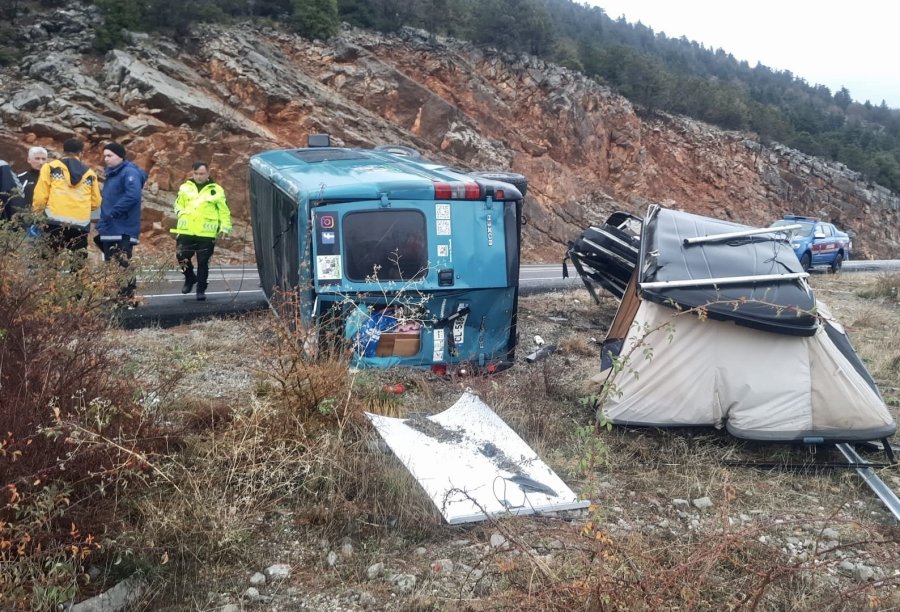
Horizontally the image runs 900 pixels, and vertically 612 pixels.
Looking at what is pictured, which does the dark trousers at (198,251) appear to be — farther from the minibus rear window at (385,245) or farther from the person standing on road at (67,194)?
the minibus rear window at (385,245)

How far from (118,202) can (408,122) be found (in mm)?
16392

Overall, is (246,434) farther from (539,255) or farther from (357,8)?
(357,8)

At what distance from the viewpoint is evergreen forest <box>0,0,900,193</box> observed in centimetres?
1961

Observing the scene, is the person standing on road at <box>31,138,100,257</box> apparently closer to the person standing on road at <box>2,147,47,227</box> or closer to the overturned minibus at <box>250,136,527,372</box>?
the person standing on road at <box>2,147,47,227</box>

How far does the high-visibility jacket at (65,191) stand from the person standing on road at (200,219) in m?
1.29

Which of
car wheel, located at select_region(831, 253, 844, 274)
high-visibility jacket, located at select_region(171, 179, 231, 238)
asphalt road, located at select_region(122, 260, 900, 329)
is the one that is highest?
high-visibility jacket, located at select_region(171, 179, 231, 238)

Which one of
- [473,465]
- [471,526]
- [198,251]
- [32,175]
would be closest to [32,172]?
[32,175]

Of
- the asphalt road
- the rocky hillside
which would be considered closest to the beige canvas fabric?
the asphalt road

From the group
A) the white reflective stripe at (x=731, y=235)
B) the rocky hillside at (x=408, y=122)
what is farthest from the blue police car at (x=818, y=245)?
the white reflective stripe at (x=731, y=235)

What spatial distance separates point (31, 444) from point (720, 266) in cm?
490

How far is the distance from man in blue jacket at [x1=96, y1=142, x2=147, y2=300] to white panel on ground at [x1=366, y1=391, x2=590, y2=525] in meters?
5.25

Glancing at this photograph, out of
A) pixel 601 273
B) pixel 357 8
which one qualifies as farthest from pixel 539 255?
pixel 601 273

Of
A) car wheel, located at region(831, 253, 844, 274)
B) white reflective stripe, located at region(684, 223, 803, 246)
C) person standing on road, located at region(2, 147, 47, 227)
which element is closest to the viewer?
white reflective stripe, located at region(684, 223, 803, 246)

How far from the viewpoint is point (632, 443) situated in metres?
5.43
